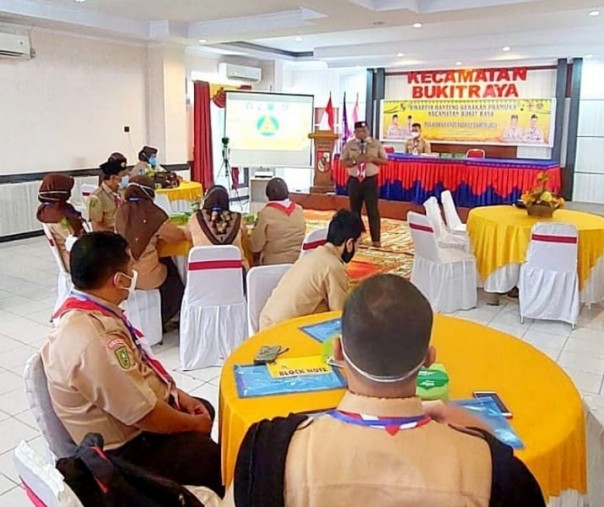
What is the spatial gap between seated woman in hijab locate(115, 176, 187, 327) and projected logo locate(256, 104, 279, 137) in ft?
21.2

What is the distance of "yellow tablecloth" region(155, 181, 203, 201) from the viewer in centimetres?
740

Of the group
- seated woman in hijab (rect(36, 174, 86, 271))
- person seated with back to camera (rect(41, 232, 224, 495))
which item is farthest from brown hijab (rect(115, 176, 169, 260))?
person seated with back to camera (rect(41, 232, 224, 495))

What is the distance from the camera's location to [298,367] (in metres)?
2.06

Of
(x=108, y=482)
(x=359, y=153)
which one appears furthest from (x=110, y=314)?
(x=359, y=153)

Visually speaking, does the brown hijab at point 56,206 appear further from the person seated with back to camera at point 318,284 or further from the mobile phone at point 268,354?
the mobile phone at point 268,354

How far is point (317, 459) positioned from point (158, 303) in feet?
11.9

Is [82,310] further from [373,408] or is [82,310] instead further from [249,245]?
[249,245]

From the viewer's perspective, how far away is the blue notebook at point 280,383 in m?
1.89

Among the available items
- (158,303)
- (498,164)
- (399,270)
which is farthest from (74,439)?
(498,164)

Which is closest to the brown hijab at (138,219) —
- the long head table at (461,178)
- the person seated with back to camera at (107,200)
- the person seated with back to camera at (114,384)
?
the person seated with back to camera at (107,200)

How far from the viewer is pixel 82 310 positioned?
1952 millimetres

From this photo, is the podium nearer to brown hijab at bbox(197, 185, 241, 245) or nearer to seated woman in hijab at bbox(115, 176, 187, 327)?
seated woman in hijab at bbox(115, 176, 187, 327)

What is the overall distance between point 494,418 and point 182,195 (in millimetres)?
6385

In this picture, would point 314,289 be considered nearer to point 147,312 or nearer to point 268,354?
point 268,354
